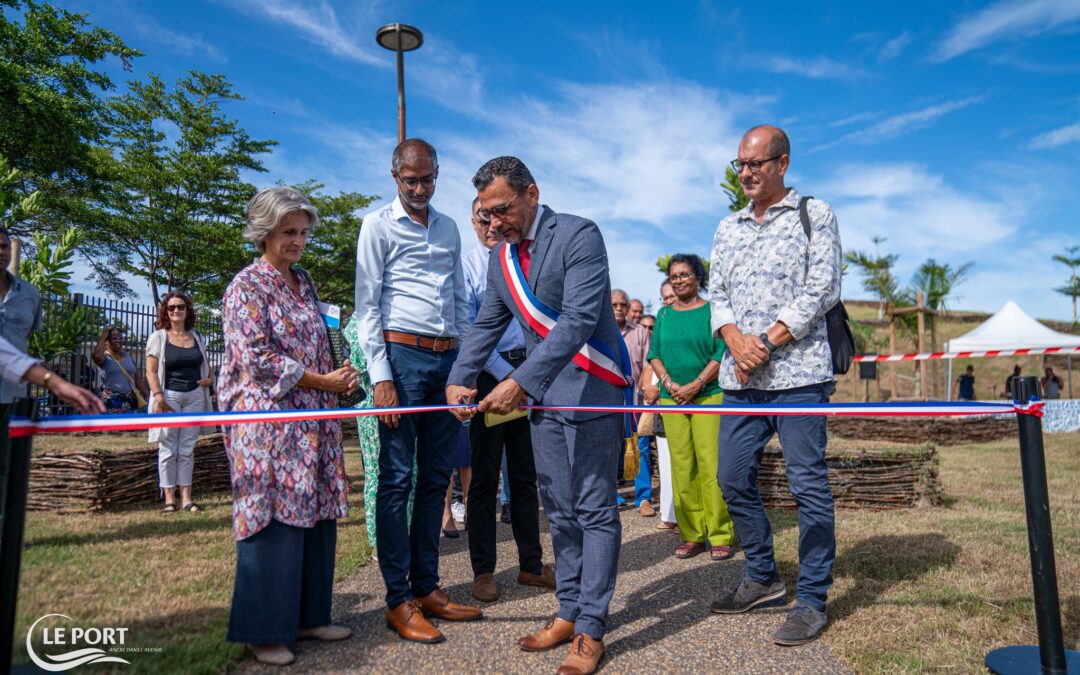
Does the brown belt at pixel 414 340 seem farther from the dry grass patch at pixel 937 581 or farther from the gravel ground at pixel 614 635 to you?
the dry grass patch at pixel 937 581

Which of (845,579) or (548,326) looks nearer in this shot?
(548,326)

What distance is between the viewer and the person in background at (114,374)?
8.26 meters

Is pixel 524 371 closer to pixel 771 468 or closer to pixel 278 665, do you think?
pixel 278 665

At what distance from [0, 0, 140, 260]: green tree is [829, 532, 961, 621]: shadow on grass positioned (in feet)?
71.2

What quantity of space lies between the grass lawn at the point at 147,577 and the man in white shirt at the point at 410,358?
0.88 metres

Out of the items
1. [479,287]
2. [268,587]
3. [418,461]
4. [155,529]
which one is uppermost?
[479,287]

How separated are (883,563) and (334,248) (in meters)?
27.7

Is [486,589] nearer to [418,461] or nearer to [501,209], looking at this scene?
[418,461]

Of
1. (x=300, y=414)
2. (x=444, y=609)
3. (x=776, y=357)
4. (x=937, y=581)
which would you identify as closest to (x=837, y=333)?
(x=776, y=357)

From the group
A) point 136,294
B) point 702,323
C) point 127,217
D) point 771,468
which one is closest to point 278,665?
point 702,323

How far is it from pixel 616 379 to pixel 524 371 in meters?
0.47

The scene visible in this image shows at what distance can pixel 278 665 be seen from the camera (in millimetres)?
2877

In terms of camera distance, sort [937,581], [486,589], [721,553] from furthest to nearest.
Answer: [721,553]
[937,581]
[486,589]

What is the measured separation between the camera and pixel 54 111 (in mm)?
20047
